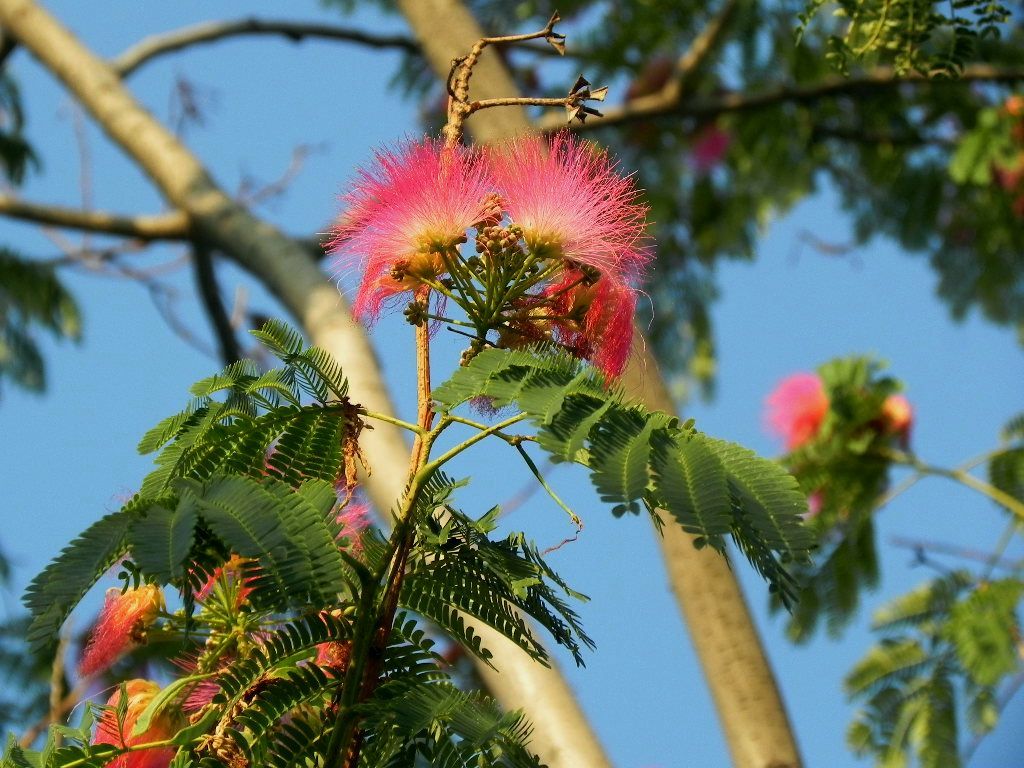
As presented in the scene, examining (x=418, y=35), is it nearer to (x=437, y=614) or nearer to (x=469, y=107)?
(x=469, y=107)

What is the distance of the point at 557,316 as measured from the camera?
1542mm

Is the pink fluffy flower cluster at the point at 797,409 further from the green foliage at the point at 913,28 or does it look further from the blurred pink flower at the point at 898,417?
the green foliage at the point at 913,28

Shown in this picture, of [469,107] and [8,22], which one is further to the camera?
[8,22]

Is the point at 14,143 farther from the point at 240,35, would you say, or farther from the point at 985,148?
the point at 985,148

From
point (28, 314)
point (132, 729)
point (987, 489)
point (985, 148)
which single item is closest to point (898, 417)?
point (987, 489)

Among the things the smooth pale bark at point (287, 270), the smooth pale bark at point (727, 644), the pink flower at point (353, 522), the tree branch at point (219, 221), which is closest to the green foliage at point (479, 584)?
the pink flower at point (353, 522)

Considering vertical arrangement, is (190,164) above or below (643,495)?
above

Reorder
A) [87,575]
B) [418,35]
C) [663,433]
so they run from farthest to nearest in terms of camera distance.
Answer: [418,35] → [663,433] → [87,575]

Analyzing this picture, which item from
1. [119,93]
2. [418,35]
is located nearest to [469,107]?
[418,35]

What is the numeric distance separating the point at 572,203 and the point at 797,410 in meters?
3.14

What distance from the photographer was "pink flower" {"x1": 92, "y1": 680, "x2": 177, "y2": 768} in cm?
152

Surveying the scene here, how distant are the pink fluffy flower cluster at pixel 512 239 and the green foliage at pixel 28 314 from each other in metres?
4.46

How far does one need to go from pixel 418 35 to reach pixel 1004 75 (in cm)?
245

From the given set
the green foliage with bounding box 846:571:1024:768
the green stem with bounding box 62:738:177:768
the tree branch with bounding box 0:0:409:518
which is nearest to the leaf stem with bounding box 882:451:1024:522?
the green foliage with bounding box 846:571:1024:768
